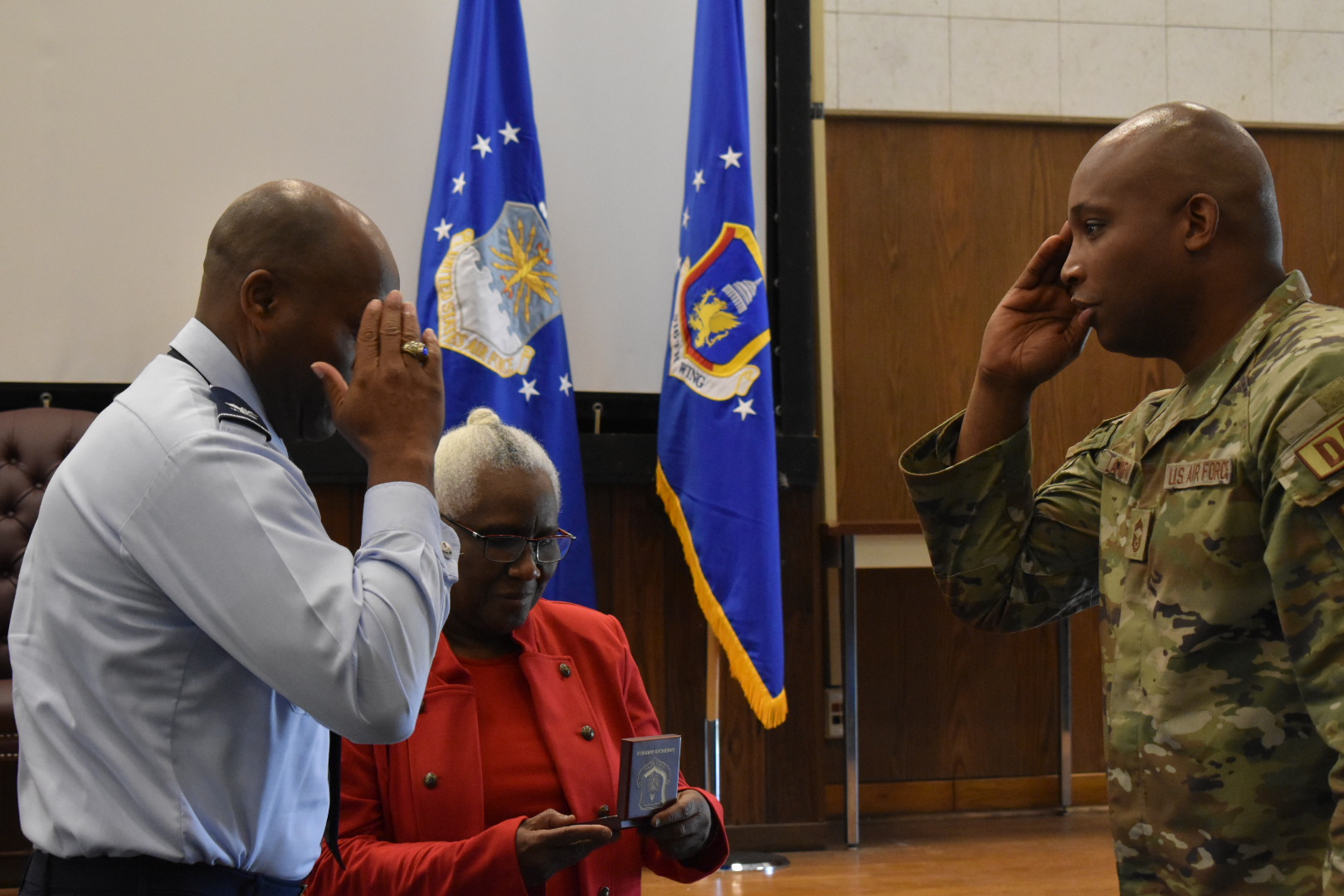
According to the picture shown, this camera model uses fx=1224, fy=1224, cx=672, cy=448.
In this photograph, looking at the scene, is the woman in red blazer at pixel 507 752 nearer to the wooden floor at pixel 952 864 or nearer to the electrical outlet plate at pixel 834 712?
the wooden floor at pixel 952 864

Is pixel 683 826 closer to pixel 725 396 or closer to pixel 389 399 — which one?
pixel 389 399

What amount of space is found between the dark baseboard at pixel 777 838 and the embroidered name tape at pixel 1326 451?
292 centimetres

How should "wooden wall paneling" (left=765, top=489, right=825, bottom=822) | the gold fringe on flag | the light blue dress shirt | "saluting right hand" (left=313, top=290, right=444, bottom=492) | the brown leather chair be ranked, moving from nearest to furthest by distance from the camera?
the light blue dress shirt
"saluting right hand" (left=313, top=290, right=444, bottom=492)
the brown leather chair
the gold fringe on flag
"wooden wall paneling" (left=765, top=489, right=825, bottom=822)

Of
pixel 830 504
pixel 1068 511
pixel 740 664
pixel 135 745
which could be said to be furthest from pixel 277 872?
pixel 830 504

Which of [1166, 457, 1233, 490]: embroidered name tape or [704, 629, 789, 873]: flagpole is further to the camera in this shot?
[704, 629, 789, 873]: flagpole

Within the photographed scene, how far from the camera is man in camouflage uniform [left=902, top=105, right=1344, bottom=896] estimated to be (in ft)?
3.80

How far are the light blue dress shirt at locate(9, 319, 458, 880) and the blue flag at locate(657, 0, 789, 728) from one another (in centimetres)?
239

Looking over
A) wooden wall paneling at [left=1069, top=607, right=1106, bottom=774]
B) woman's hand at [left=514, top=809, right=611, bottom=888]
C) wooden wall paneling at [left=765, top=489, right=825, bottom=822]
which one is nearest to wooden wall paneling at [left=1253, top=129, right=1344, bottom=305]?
wooden wall paneling at [left=1069, top=607, right=1106, bottom=774]

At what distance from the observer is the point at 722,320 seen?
3605 mm

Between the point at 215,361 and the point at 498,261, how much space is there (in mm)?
2390

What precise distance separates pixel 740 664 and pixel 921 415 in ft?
4.26

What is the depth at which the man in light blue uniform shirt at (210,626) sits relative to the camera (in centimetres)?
107

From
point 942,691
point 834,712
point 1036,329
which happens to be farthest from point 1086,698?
point 1036,329

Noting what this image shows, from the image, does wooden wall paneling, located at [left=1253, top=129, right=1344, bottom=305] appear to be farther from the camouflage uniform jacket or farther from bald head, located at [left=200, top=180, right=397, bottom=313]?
bald head, located at [left=200, top=180, right=397, bottom=313]
